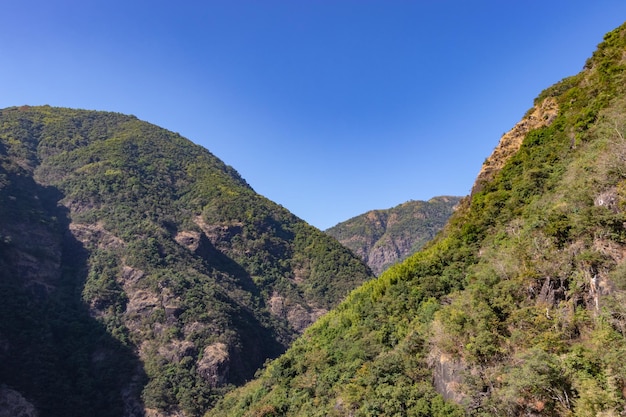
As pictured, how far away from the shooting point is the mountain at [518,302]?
1881cm

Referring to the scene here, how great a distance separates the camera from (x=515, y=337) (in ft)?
76.1

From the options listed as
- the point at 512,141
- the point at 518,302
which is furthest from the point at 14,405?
the point at 512,141

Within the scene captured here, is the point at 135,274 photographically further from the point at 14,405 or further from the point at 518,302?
the point at 518,302

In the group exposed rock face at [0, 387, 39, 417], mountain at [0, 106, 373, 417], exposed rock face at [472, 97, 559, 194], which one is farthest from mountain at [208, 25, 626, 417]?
exposed rock face at [0, 387, 39, 417]

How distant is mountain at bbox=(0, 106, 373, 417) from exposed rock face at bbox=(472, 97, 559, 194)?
6432 cm

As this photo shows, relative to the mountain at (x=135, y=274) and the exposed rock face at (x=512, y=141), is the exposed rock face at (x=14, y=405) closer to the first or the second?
the mountain at (x=135, y=274)

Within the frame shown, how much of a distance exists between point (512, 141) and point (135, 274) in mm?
88895

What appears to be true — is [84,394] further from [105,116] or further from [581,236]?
[105,116]

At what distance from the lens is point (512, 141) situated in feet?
171

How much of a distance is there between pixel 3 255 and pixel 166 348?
139ft

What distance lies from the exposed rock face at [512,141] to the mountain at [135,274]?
6432 centimetres

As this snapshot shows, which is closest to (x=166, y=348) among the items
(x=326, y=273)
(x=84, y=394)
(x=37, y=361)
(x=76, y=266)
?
(x=84, y=394)

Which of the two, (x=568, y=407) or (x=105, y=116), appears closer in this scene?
(x=568, y=407)

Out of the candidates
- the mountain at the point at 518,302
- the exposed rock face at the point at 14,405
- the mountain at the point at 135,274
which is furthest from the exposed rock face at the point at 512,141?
the exposed rock face at the point at 14,405
